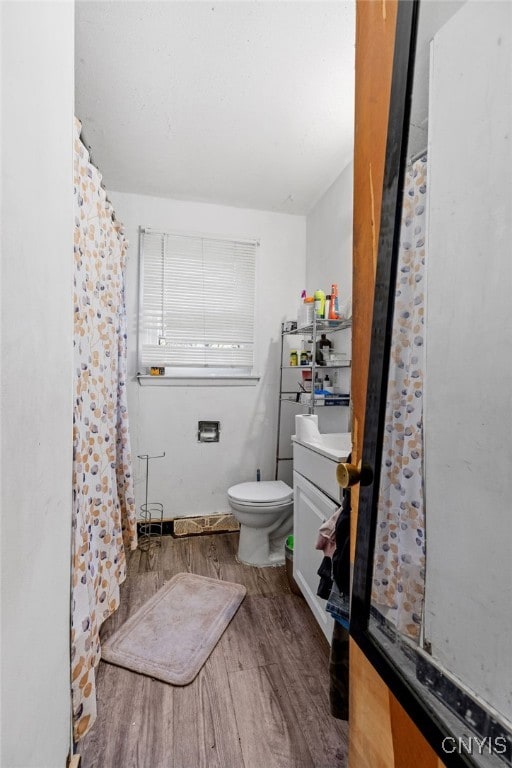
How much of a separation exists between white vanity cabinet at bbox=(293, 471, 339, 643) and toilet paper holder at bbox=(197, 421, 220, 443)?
1.08 meters

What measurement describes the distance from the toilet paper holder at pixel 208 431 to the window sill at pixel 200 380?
0.30 m

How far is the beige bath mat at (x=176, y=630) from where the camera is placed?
153 cm

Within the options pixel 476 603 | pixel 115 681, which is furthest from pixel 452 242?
pixel 115 681

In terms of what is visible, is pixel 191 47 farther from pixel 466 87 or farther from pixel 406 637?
→ pixel 406 637

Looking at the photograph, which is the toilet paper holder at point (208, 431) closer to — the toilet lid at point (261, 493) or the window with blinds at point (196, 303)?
the window with blinds at point (196, 303)

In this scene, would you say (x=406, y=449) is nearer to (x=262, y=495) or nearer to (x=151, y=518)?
(x=262, y=495)

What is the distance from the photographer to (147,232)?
8.92ft

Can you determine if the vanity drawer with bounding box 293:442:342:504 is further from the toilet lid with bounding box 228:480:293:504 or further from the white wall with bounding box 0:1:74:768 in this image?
the white wall with bounding box 0:1:74:768

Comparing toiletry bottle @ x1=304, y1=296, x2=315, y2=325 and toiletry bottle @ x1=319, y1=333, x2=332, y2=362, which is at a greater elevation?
toiletry bottle @ x1=304, y1=296, x2=315, y2=325

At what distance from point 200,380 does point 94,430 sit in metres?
1.27

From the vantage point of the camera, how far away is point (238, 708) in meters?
1.34

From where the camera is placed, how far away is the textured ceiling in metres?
1.38

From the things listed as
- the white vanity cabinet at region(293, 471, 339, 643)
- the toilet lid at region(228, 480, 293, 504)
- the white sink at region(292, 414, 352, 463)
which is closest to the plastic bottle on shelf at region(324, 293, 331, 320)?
the white sink at region(292, 414, 352, 463)

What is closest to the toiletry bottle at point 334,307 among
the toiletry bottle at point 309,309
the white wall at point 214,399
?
the toiletry bottle at point 309,309
